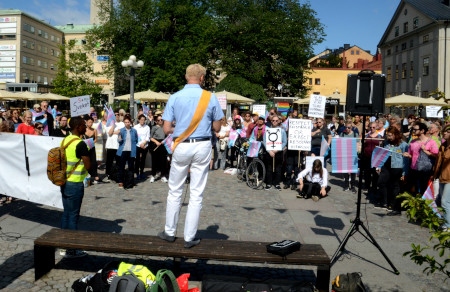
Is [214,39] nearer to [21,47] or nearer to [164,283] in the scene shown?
[164,283]

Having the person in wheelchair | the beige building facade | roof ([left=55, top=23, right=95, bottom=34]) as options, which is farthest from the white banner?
roof ([left=55, top=23, right=95, bottom=34])

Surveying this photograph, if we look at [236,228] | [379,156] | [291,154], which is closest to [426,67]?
[291,154]

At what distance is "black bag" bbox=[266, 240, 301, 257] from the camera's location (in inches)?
191

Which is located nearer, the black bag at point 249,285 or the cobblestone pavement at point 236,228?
the black bag at point 249,285

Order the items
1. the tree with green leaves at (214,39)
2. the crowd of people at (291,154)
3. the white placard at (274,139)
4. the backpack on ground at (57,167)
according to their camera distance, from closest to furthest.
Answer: the backpack on ground at (57,167) < the crowd of people at (291,154) < the white placard at (274,139) < the tree with green leaves at (214,39)

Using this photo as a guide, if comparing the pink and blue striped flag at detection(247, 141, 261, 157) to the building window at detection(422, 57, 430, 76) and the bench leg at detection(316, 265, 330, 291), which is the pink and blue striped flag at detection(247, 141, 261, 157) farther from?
the building window at detection(422, 57, 430, 76)

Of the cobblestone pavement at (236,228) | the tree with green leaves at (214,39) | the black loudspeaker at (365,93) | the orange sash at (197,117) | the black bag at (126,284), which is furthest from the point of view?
the tree with green leaves at (214,39)

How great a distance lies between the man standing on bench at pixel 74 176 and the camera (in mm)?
5992

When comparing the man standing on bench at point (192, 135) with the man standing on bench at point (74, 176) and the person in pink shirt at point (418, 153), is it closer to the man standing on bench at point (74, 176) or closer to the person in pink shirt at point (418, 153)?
the man standing on bench at point (74, 176)

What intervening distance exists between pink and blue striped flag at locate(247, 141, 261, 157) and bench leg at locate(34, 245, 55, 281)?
774cm

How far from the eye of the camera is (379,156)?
10.5 m

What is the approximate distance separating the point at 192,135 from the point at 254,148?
7908 mm

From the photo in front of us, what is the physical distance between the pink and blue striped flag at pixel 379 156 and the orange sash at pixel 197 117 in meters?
6.46

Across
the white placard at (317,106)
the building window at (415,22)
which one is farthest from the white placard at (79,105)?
the building window at (415,22)
